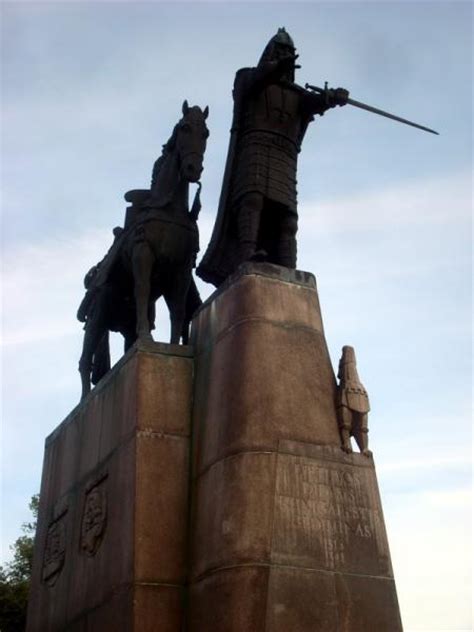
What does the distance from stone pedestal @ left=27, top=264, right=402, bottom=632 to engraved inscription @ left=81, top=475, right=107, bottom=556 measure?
0.02m

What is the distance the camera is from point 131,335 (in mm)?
12992

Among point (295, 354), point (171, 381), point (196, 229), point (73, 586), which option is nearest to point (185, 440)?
point (171, 381)

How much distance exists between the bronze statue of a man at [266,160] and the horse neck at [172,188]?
56 centimetres

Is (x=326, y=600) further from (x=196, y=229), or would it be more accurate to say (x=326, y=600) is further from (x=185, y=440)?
(x=196, y=229)

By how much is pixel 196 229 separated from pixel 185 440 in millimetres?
3041

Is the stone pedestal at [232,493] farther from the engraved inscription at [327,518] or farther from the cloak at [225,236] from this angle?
the cloak at [225,236]

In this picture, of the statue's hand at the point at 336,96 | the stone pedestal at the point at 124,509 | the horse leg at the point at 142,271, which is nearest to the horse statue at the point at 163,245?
the horse leg at the point at 142,271

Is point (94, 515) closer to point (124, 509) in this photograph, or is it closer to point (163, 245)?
point (124, 509)

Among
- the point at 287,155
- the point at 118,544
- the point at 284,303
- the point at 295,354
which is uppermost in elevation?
the point at 287,155

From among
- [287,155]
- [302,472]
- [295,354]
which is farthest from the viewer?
[287,155]

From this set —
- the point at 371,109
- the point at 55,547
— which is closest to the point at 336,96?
the point at 371,109

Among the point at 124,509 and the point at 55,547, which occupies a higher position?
the point at 55,547

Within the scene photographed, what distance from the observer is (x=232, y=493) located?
883 cm

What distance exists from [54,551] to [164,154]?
4949mm
